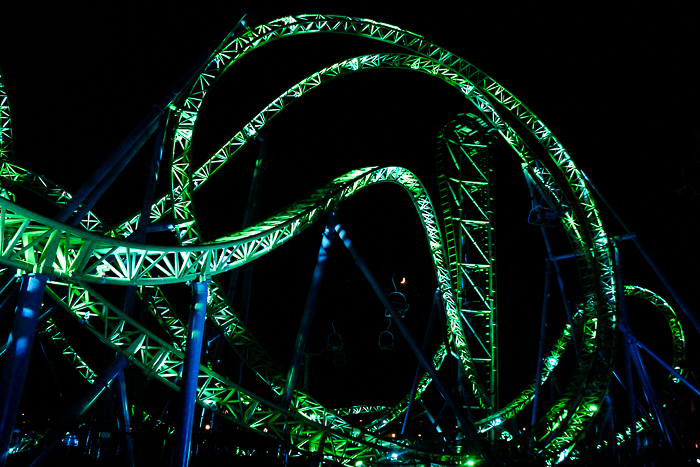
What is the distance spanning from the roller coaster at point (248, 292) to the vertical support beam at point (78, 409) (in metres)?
0.04

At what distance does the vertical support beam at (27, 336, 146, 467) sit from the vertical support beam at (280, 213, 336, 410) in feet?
10.1

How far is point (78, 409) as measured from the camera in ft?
34.3

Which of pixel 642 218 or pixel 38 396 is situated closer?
pixel 642 218

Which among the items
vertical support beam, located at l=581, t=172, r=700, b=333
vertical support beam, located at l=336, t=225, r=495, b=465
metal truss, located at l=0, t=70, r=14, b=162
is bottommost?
vertical support beam, located at l=336, t=225, r=495, b=465

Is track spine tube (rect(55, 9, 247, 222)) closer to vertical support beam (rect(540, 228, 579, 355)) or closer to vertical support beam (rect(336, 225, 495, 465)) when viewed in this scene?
vertical support beam (rect(336, 225, 495, 465))

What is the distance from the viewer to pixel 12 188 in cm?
1523

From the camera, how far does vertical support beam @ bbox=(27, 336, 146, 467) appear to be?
9.90 meters

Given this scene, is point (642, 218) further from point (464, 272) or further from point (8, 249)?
point (8, 249)

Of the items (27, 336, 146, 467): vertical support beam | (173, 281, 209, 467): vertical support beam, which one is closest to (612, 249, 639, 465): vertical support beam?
(173, 281, 209, 467): vertical support beam

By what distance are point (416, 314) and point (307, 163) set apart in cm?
1397

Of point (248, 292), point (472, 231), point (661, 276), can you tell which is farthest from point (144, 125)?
point (661, 276)

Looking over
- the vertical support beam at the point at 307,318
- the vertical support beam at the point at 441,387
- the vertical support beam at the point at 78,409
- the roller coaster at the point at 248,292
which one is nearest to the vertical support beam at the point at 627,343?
the roller coaster at the point at 248,292

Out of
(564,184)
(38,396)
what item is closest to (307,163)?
(564,184)

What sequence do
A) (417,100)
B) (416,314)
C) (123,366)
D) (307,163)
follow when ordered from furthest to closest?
1. (416,314)
2. (307,163)
3. (417,100)
4. (123,366)
